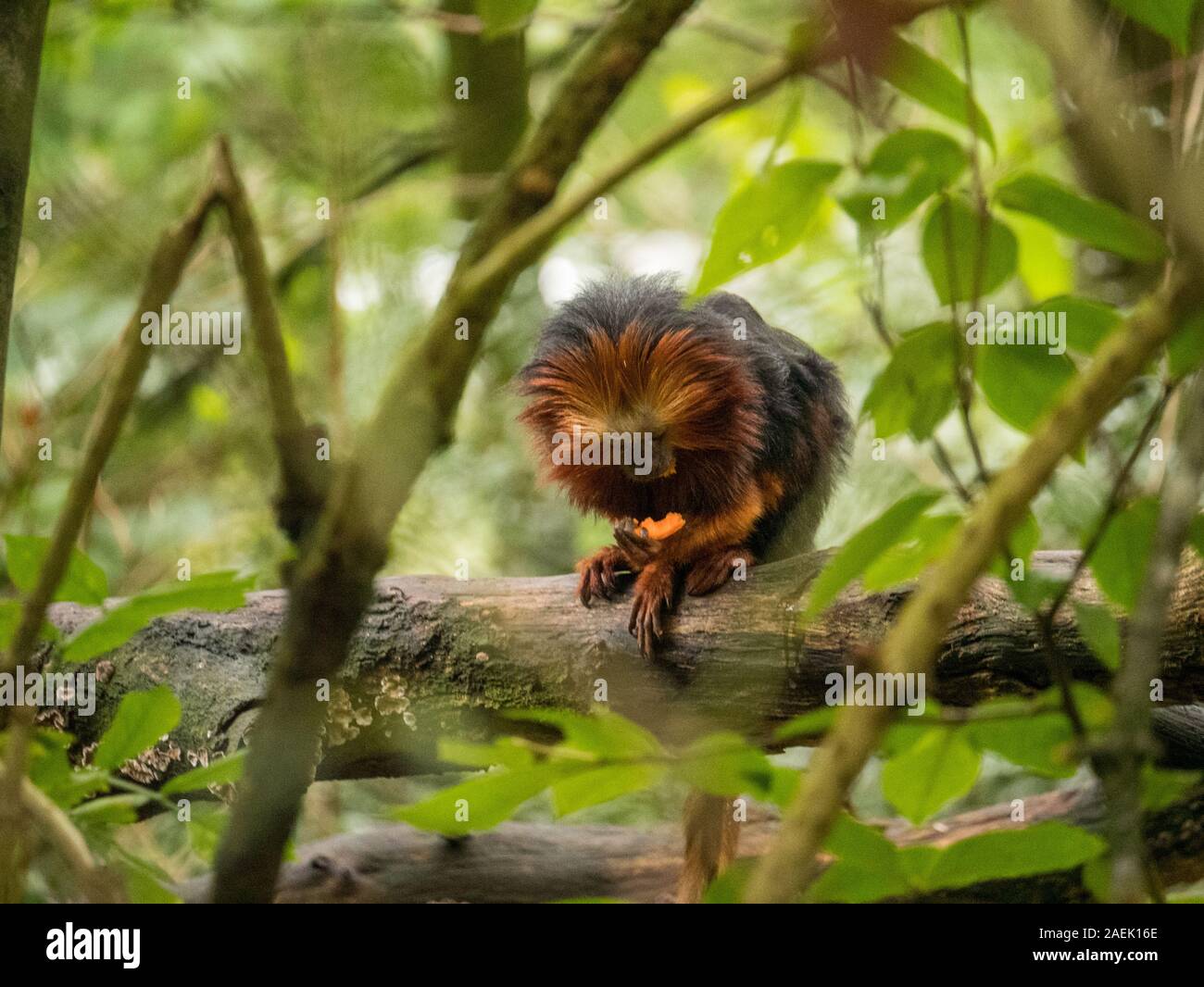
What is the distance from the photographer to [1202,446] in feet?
2.27

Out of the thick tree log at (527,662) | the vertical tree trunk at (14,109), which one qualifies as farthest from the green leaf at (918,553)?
the vertical tree trunk at (14,109)

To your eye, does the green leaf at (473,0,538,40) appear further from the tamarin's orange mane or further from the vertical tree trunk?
the tamarin's orange mane

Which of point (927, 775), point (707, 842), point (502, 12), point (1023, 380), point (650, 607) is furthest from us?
point (707, 842)

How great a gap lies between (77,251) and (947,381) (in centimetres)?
302

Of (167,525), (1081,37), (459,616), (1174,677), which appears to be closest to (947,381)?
(1081,37)

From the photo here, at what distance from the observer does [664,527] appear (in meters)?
2.47

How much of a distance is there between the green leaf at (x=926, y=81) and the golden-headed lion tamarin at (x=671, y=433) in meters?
1.39

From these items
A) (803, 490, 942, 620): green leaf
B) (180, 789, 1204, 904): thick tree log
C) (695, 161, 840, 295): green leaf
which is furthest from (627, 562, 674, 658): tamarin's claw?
(803, 490, 942, 620): green leaf

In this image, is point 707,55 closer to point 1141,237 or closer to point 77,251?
point 77,251

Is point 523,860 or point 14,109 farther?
point 523,860

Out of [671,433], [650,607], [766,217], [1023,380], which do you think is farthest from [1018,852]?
[671,433]

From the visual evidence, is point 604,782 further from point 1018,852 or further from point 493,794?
point 1018,852

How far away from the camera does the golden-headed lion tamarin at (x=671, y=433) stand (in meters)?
2.34

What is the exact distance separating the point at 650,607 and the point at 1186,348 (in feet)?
4.46
